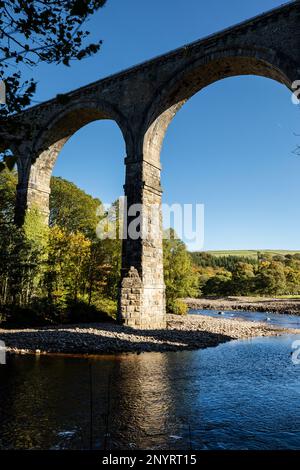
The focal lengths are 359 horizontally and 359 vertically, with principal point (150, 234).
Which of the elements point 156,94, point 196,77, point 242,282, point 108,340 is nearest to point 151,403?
point 108,340

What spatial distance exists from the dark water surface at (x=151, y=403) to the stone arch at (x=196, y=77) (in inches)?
403

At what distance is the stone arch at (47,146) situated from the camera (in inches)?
774

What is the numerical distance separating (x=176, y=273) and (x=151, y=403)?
2283 centimetres

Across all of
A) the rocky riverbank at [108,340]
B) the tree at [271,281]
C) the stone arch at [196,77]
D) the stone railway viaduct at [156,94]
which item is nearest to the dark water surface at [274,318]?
the rocky riverbank at [108,340]

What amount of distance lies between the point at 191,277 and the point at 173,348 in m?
18.1

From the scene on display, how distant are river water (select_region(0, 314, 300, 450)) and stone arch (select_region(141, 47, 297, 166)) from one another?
10284 millimetres

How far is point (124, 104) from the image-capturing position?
1744 cm

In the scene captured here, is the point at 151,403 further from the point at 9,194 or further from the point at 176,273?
the point at 9,194

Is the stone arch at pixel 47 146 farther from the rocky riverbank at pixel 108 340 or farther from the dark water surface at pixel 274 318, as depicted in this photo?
the dark water surface at pixel 274 318

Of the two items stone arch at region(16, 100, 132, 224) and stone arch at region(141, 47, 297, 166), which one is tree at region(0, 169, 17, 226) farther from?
stone arch at region(141, 47, 297, 166)

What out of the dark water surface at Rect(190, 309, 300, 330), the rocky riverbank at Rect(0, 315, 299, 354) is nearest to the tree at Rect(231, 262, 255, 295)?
the dark water surface at Rect(190, 309, 300, 330)

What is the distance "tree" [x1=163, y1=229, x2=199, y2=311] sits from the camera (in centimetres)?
2853
